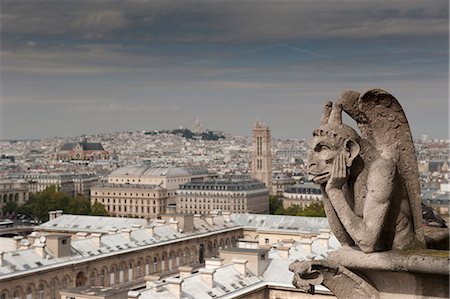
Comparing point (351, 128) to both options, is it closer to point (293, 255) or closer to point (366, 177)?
point (366, 177)

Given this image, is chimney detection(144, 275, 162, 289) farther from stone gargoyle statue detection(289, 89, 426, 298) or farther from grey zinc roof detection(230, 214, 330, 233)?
grey zinc roof detection(230, 214, 330, 233)

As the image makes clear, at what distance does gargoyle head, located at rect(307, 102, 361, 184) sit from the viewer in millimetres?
5434

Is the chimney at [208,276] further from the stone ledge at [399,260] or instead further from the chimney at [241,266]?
the stone ledge at [399,260]

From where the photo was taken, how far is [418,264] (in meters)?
5.09

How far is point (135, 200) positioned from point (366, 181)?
122536 millimetres

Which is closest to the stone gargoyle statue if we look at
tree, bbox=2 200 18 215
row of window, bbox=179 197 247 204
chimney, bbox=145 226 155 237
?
chimney, bbox=145 226 155 237

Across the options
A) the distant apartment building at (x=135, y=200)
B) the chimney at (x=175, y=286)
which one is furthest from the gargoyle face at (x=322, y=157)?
the distant apartment building at (x=135, y=200)

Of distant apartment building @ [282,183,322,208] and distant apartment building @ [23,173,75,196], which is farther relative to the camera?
distant apartment building @ [23,173,75,196]

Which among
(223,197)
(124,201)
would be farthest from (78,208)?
(223,197)

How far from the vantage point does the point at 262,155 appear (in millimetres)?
165750

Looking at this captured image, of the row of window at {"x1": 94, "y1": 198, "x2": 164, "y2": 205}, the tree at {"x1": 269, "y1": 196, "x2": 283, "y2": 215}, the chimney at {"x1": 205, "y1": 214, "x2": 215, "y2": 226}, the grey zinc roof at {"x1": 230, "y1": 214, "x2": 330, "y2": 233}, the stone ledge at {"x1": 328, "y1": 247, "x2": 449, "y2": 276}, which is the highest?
the stone ledge at {"x1": 328, "y1": 247, "x2": 449, "y2": 276}

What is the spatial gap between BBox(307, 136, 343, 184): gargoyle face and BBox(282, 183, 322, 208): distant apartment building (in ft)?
371

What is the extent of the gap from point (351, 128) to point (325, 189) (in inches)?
20.4

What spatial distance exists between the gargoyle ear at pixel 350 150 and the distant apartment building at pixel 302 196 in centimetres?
11303
